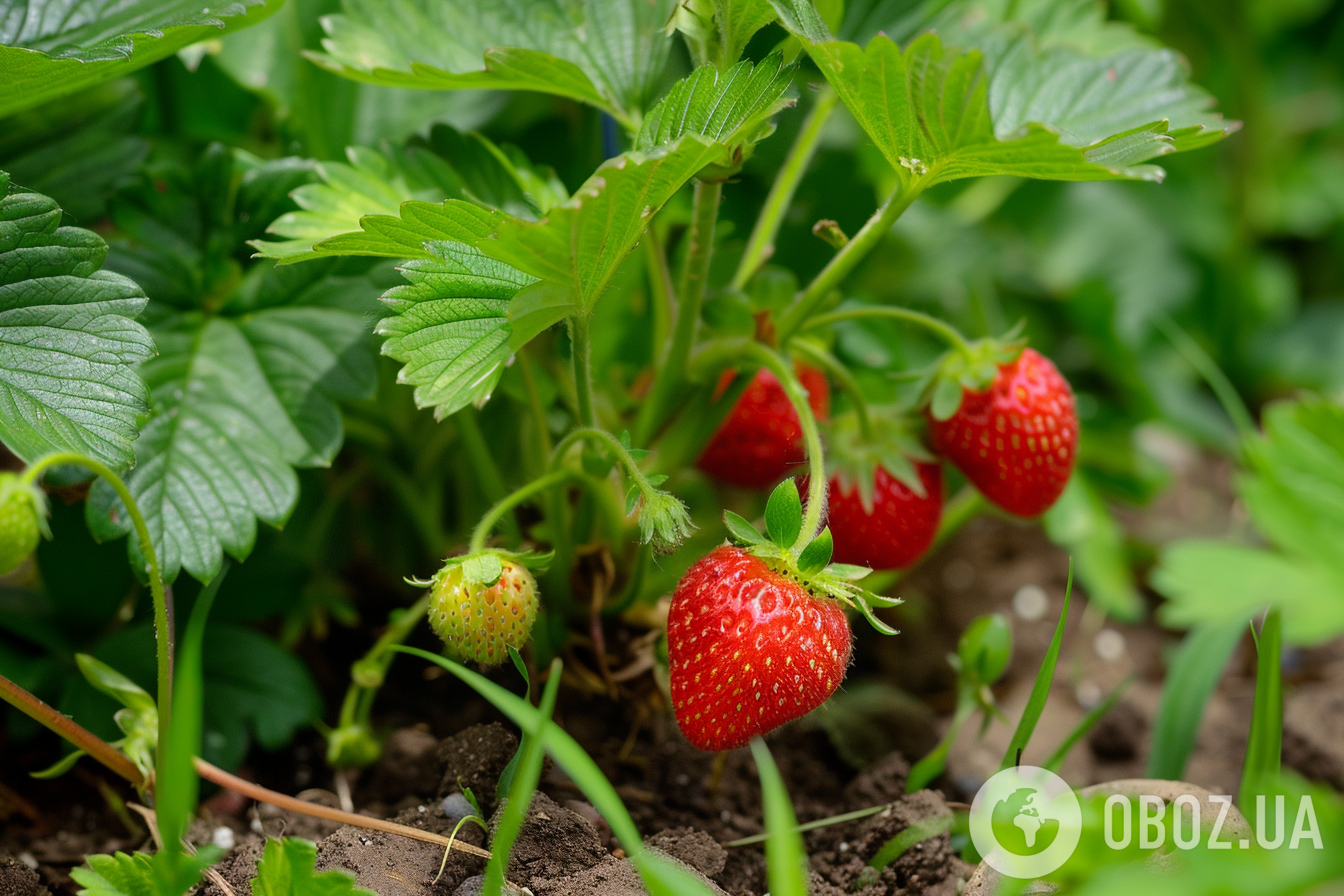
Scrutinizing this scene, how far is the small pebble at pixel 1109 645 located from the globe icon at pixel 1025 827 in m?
0.71

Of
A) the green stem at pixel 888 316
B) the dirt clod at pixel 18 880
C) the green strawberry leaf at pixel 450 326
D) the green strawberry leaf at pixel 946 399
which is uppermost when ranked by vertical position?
the green strawberry leaf at pixel 450 326

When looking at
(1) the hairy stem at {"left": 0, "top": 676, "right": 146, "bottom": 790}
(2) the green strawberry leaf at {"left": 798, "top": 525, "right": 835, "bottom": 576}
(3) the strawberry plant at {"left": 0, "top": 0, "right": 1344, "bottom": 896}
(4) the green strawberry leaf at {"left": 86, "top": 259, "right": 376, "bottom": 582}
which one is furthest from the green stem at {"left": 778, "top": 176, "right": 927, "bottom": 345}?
(1) the hairy stem at {"left": 0, "top": 676, "right": 146, "bottom": 790}

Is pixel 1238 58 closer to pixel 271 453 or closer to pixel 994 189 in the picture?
pixel 994 189

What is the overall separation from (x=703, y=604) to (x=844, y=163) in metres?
0.74

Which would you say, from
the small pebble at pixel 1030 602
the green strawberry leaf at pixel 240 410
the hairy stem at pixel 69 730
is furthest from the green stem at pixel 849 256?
the small pebble at pixel 1030 602

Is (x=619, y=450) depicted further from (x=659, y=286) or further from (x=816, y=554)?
(x=659, y=286)

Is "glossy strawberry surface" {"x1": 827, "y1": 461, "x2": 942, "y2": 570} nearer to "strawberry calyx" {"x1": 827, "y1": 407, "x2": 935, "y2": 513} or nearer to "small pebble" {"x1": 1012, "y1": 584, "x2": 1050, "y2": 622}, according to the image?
"strawberry calyx" {"x1": 827, "y1": 407, "x2": 935, "y2": 513}

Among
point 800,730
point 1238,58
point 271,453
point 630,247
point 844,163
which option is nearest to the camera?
point 630,247

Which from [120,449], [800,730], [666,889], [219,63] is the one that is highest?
[219,63]

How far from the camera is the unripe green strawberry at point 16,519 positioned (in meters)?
0.53

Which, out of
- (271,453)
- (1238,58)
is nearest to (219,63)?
(271,453)

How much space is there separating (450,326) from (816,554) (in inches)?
11.6

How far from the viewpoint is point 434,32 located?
0.91 meters

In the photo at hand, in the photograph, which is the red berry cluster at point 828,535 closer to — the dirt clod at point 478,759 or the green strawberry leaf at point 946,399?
the green strawberry leaf at point 946,399
